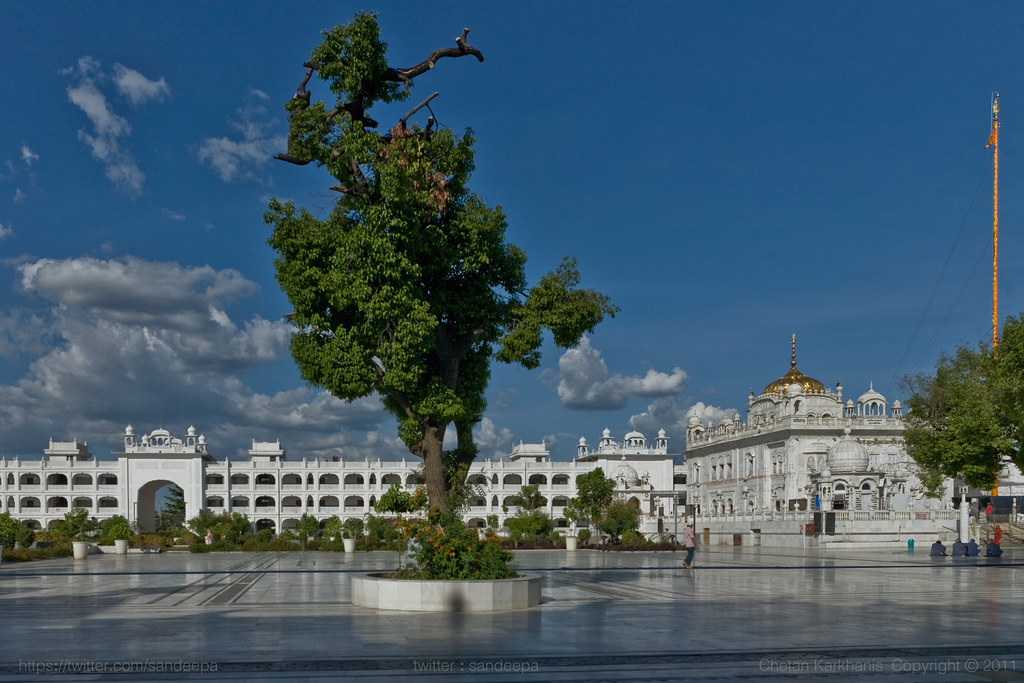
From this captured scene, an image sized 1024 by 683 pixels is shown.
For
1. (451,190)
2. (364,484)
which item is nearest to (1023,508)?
(364,484)

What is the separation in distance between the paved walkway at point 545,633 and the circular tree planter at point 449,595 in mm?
336

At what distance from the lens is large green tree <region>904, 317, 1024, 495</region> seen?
36656mm

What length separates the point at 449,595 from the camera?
1502 cm

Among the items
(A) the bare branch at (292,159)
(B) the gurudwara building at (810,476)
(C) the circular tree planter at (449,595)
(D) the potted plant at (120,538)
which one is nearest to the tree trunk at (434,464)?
(C) the circular tree planter at (449,595)

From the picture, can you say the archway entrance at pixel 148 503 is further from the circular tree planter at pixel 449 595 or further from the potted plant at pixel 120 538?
the circular tree planter at pixel 449 595

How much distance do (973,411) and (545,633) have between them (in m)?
34.0

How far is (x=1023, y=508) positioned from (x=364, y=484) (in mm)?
62078

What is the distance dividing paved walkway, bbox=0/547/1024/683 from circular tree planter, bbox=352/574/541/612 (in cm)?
34

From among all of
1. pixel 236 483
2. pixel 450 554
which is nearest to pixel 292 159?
pixel 450 554

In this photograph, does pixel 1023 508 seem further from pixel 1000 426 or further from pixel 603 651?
pixel 603 651

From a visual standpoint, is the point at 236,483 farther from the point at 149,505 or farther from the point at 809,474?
the point at 809,474

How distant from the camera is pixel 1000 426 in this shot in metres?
40.0

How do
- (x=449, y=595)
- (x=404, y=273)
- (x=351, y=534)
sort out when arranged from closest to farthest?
1. (x=449, y=595)
2. (x=404, y=273)
3. (x=351, y=534)

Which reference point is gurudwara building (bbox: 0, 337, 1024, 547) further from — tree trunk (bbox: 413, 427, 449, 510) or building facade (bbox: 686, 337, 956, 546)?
tree trunk (bbox: 413, 427, 449, 510)
